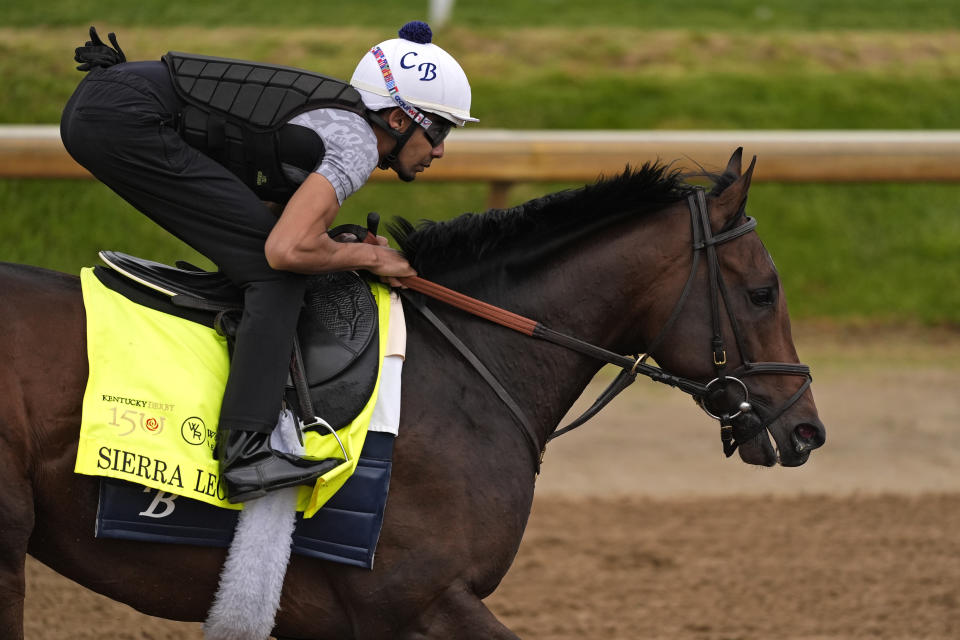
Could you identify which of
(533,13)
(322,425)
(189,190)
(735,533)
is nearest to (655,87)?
(533,13)

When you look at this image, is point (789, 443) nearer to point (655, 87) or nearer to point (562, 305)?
point (562, 305)

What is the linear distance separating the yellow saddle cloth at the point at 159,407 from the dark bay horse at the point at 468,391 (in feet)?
0.22

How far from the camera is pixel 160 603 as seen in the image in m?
3.17

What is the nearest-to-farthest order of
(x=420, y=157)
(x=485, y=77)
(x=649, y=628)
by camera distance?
(x=420, y=157), (x=649, y=628), (x=485, y=77)

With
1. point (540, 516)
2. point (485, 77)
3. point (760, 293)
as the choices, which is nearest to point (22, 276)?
point (760, 293)

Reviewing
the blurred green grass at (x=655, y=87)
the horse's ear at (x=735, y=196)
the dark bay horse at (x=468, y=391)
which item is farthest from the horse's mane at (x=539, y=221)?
the blurred green grass at (x=655, y=87)

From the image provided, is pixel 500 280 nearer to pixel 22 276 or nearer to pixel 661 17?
pixel 22 276

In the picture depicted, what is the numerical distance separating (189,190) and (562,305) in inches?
47.8

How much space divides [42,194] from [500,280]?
4.89 metres

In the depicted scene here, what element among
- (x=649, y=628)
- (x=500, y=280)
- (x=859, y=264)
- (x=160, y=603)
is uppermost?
(x=859, y=264)

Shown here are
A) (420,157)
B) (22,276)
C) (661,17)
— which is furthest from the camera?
(661,17)

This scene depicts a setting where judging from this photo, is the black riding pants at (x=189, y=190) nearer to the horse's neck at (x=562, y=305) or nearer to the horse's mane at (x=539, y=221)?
the horse's mane at (x=539, y=221)

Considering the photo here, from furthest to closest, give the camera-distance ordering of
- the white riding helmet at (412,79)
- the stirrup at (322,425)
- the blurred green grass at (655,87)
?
the blurred green grass at (655,87)
the white riding helmet at (412,79)
the stirrup at (322,425)

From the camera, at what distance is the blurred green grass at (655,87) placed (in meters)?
8.83
